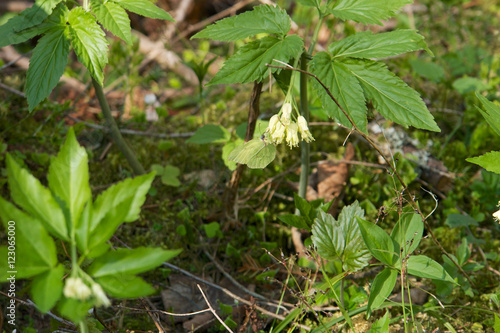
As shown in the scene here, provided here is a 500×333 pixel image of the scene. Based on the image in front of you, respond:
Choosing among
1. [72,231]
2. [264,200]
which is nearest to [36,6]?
[72,231]

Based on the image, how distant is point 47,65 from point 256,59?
908mm

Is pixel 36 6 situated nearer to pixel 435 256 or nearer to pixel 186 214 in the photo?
pixel 186 214

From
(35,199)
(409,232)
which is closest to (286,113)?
(409,232)

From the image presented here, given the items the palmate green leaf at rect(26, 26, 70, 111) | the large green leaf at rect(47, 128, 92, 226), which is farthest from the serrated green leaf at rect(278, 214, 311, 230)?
the palmate green leaf at rect(26, 26, 70, 111)

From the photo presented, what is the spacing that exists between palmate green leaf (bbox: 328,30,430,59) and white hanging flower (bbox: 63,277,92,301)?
4.43 ft

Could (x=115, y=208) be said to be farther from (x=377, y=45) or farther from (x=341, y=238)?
(x=377, y=45)

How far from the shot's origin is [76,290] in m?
1.12

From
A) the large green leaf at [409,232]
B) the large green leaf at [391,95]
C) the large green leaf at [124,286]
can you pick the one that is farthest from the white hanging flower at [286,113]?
the large green leaf at [124,286]

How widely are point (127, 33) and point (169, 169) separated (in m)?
1.21

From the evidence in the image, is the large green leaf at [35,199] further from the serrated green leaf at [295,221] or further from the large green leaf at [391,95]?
the large green leaf at [391,95]

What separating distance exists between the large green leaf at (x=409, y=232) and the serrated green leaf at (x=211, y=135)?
1.14m

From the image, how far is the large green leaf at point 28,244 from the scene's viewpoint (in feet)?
3.79

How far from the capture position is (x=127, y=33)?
5.82ft

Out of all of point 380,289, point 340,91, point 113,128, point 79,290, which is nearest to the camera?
point 79,290
